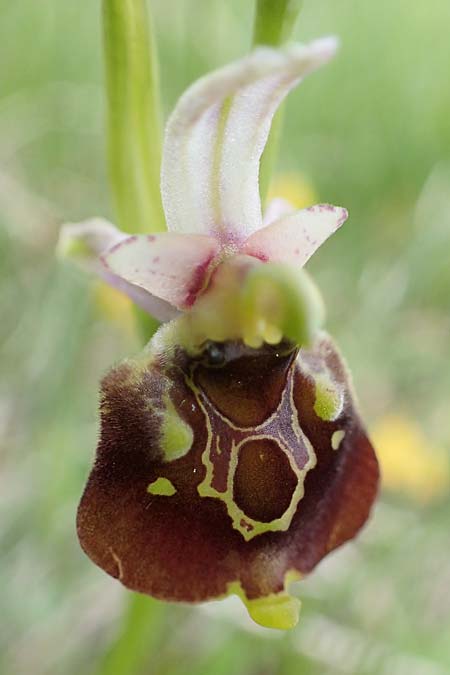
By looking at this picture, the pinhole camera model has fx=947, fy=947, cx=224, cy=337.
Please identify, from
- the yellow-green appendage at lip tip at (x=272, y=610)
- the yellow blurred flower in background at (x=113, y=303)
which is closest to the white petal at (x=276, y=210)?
the yellow-green appendage at lip tip at (x=272, y=610)

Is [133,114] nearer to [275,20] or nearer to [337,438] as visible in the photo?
[275,20]

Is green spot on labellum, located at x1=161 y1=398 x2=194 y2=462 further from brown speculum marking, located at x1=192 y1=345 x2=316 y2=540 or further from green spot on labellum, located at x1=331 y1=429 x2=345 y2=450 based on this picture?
green spot on labellum, located at x1=331 y1=429 x2=345 y2=450

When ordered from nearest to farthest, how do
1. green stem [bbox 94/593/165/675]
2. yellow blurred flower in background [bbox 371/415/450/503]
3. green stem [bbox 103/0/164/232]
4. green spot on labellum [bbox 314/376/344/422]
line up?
green spot on labellum [bbox 314/376/344/422] < green stem [bbox 103/0/164/232] < green stem [bbox 94/593/165/675] < yellow blurred flower in background [bbox 371/415/450/503]

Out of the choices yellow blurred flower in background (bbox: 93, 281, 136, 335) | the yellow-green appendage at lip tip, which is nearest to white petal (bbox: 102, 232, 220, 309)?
the yellow-green appendage at lip tip

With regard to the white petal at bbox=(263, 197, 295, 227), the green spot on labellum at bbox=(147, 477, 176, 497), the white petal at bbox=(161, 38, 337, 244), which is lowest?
the green spot on labellum at bbox=(147, 477, 176, 497)

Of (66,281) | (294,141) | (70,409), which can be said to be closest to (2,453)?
(70,409)

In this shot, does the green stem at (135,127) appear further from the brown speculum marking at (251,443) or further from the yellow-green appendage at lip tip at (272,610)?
the yellow-green appendage at lip tip at (272,610)

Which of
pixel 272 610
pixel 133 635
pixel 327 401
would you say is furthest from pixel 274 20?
pixel 133 635

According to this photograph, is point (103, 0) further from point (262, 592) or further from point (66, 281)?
point (66, 281)
